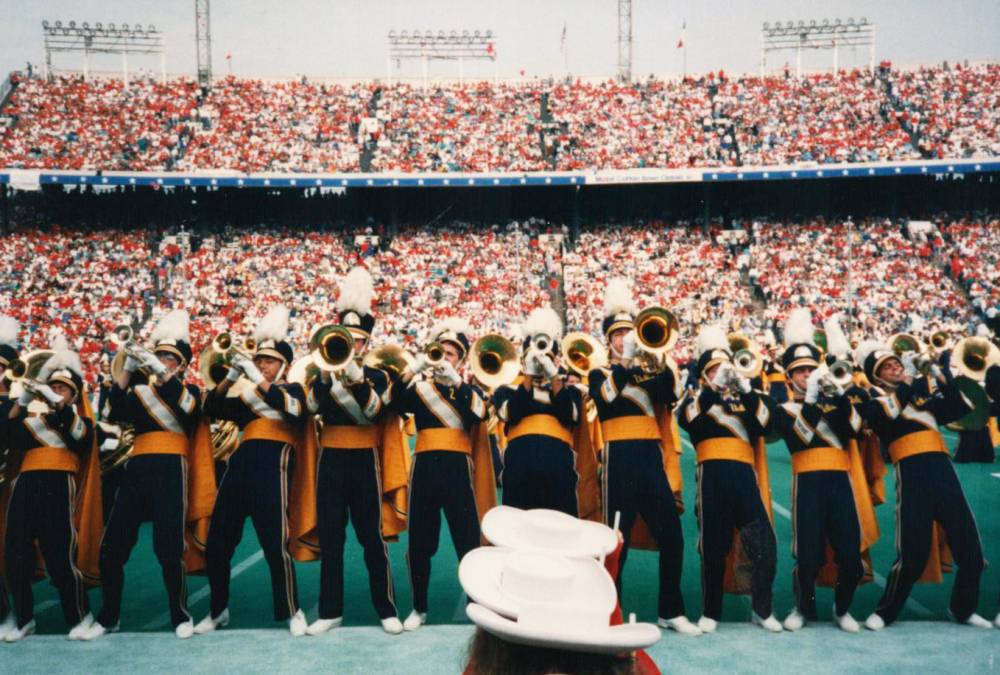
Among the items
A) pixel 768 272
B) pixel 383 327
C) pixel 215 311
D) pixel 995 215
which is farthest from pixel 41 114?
pixel 995 215

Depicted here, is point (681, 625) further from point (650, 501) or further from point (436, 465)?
point (436, 465)

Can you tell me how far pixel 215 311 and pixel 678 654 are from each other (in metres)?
19.1

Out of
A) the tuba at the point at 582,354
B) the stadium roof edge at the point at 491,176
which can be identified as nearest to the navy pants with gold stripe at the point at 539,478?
the tuba at the point at 582,354

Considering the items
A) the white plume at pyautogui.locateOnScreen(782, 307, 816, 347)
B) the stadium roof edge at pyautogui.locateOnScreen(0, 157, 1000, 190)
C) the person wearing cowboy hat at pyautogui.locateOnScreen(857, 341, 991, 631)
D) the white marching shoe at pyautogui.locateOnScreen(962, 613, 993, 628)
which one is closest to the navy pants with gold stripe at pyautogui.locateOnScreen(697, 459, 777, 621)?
the person wearing cowboy hat at pyautogui.locateOnScreen(857, 341, 991, 631)

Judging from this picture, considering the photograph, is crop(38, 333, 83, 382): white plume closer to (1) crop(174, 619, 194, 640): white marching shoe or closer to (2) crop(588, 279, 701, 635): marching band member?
(1) crop(174, 619, 194, 640): white marching shoe

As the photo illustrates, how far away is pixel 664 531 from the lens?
15.1 feet

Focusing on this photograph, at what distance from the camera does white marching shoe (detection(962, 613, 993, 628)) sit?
441cm

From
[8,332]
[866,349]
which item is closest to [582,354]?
[866,349]

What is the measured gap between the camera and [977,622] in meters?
4.42

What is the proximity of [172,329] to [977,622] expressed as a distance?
5.26 metres

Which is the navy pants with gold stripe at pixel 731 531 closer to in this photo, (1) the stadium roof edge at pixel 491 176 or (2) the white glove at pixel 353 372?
(2) the white glove at pixel 353 372

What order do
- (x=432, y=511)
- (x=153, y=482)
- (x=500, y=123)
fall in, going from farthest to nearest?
(x=500, y=123)
(x=432, y=511)
(x=153, y=482)

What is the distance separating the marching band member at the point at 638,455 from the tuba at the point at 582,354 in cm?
20

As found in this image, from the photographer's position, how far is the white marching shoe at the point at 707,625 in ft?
14.6
